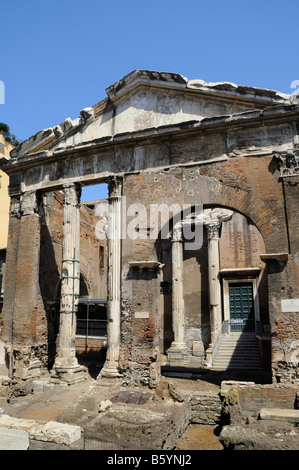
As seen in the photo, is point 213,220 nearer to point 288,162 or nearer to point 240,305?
point 240,305

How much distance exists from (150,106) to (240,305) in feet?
35.3

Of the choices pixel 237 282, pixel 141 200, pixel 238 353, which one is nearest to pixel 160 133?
pixel 141 200

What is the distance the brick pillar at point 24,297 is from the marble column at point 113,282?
8.44ft

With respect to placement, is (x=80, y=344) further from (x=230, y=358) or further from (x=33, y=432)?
(x=33, y=432)

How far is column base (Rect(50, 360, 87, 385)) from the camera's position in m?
9.73

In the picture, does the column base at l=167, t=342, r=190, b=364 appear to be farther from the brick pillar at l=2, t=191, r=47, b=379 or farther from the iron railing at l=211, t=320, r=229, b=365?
the brick pillar at l=2, t=191, r=47, b=379

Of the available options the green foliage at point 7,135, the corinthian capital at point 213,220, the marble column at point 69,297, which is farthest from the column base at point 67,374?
the green foliage at point 7,135

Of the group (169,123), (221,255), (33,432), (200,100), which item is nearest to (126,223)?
(169,123)

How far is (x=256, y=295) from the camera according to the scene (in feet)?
56.6

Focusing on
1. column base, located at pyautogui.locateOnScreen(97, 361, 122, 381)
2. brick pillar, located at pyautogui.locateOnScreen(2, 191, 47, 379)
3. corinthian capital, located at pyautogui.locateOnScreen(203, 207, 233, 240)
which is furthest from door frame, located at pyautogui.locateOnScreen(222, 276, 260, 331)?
brick pillar, located at pyautogui.locateOnScreen(2, 191, 47, 379)

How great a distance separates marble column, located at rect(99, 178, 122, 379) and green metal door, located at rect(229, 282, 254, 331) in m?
9.24

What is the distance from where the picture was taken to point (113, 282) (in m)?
9.74

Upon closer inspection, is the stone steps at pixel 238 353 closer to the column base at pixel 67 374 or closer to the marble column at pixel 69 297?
the column base at pixel 67 374
